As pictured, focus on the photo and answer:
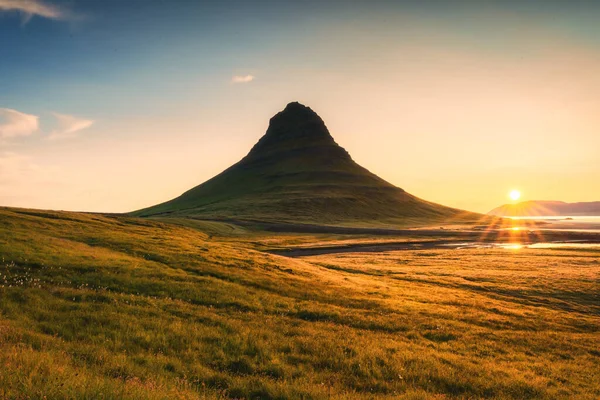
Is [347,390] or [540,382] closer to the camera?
[347,390]

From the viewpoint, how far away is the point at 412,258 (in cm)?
7394

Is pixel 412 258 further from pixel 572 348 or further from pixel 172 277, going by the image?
pixel 172 277

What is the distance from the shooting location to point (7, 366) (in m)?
9.23

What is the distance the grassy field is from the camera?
1141 centimetres

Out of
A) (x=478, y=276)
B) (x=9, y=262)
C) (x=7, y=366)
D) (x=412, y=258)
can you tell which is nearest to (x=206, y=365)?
(x=7, y=366)

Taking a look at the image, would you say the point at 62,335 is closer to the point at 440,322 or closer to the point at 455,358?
the point at 455,358

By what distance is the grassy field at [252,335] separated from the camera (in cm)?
1141

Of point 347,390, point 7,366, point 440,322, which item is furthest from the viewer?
point 440,322

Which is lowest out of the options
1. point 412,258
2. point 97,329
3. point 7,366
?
point 412,258

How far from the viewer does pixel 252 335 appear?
16.5m

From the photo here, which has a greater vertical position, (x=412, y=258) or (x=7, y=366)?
(x=7, y=366)

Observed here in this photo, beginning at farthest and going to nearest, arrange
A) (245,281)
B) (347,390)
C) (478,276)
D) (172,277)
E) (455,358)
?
(478,276)
(245,281)
(172,277)
(455,358)
(347,390)

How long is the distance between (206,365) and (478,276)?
4512 cm

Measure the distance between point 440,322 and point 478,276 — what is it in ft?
96.6
